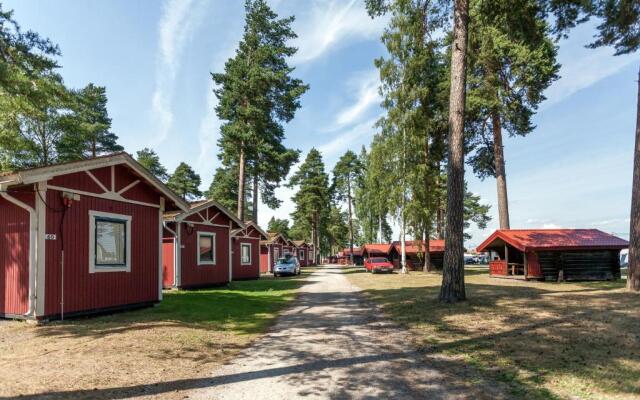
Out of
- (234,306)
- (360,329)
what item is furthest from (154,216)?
(360,329)

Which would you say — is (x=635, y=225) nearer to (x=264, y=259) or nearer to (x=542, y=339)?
(x=542, y=339)

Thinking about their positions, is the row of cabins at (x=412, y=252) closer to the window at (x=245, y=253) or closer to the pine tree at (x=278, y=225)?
the window at (x=245, y=253)

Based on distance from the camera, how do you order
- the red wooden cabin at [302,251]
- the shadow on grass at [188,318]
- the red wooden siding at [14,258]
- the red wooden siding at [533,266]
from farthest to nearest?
the red wooden cabin at [302,251]
the red wooden siding at [533,266]
the red wooden siding at [14,258]
the shadow on grass at [188,318]

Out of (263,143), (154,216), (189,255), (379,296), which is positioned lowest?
(379,296)

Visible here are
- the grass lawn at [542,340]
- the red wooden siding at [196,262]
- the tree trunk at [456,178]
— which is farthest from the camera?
the red wooden siding at [196,262]

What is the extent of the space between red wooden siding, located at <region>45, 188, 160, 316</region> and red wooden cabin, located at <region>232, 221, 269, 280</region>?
11.8 metres

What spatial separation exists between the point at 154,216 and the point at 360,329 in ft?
24.6

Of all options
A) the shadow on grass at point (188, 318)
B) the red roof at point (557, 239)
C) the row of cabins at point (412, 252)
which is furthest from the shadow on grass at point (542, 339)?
the row of cabins at point (412, 252)

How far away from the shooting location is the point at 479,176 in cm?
3152

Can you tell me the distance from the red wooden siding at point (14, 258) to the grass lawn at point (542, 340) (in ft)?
28.4

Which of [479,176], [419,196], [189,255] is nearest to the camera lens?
[189,255]

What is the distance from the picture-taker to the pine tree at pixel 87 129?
29.3 meters

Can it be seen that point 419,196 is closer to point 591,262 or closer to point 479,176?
point 479,176

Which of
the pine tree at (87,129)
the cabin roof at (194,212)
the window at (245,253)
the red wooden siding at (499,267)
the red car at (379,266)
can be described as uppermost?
the pine tree at (87,129)
